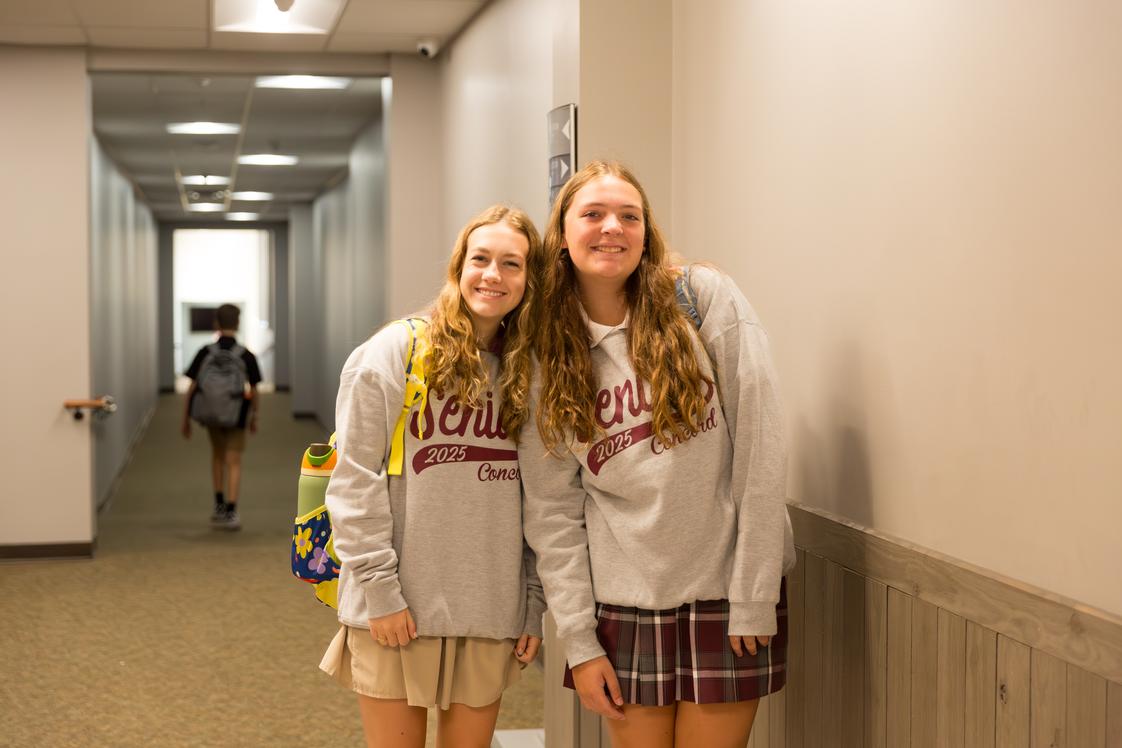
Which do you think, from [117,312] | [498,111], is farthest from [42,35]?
[117,312]

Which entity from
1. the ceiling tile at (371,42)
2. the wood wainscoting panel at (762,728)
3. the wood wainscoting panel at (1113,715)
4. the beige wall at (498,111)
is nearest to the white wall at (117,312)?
the ceiling tile at (371,42)

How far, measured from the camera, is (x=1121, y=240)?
1688 millimetres

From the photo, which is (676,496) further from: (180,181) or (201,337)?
(201,337)

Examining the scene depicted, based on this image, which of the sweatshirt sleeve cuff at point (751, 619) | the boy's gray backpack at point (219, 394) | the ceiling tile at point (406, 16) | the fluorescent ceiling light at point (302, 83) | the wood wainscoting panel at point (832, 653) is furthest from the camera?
the boy's gray backpack at point (219, 394)

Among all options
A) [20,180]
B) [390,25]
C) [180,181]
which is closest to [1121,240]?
[390,25]

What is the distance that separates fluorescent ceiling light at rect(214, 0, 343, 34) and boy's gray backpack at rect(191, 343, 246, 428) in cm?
271

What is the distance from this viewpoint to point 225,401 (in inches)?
329

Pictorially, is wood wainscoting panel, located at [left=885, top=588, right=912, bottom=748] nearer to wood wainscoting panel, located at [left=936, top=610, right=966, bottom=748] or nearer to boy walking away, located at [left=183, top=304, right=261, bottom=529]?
wood wainscoting panel, located at [left=936, top=610, right=966, bottom=748]

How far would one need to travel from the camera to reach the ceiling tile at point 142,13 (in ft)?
19.7

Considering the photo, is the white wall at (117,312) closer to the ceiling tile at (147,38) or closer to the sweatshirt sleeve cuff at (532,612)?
the ceiling tile at (147,38)

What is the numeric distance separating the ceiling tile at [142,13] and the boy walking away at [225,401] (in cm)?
254

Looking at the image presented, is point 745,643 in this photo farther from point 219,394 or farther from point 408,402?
point 219,394

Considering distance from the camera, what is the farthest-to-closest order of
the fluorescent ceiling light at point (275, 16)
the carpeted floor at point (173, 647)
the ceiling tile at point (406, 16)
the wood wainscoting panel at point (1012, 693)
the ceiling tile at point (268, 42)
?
the ceiling tile at point (268, 42) → the fluorescent ceiling light at point (275, 16) → the ceiling tile at point (406, 16) → the carpeted floor at point (173, 647) → the wood wainscoting panel at point (1012, 693)

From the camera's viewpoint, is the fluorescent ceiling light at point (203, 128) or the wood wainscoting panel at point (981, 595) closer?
the wood wainscoting panel at point (981, 595)
